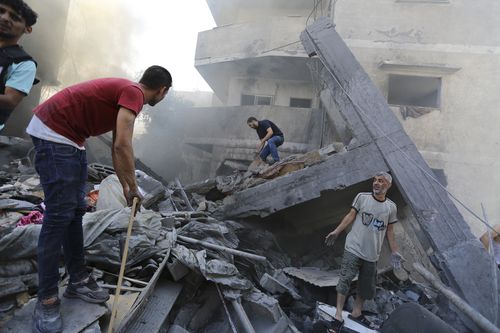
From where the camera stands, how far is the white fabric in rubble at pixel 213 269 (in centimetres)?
302

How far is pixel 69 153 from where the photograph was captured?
6.59 ft

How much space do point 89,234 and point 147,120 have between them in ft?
45.7

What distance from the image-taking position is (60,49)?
12.6 meters

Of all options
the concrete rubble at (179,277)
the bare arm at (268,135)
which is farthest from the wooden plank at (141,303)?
the bare arm at (268,135)

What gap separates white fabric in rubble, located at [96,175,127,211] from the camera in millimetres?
4359

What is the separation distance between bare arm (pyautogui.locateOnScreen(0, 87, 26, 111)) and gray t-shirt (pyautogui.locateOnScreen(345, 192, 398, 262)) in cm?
343

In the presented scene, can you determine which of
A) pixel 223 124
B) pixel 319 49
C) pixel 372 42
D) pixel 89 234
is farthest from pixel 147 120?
pixel 89 234

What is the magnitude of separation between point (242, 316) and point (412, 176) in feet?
10.6

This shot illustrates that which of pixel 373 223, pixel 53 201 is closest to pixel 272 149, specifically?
pixel 373 223

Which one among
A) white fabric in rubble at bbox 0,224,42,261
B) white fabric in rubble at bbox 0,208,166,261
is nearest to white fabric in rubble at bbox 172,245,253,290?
white fabric in rubble at bbox 0,208,166,261

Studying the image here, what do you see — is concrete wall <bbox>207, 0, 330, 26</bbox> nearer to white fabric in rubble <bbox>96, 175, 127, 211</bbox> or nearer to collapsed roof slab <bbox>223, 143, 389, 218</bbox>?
collapsed roof slab <bbox>223, 143, 389, 218</bbox>

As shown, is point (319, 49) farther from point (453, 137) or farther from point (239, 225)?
point (453, 137)

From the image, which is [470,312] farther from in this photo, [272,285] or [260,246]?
[260,246]

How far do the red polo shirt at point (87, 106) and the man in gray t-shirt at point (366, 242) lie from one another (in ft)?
9.25
